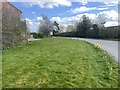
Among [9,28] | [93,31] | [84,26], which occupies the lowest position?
[93,31]

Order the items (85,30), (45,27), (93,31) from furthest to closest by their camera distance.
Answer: (45,27)
(85,30)
(93,31)

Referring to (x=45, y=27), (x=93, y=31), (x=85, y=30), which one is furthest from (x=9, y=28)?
(x=45, y=27)

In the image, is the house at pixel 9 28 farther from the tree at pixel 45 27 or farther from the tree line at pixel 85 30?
the tree at pixel 45 27

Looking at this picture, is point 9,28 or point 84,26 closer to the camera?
point 9,28

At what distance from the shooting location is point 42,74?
26.5ft

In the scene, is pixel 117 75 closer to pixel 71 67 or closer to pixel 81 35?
pixel 71 67

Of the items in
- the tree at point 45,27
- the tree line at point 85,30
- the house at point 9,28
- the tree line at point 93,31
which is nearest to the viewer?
the house at point 9,28

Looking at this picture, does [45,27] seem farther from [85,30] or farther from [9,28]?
[9,28]

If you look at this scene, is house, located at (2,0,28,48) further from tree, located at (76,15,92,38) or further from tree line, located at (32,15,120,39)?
tree, located at (76,15,92,38)

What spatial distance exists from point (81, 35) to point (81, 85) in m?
56.7

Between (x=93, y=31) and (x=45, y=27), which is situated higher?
(x=45, y=27)

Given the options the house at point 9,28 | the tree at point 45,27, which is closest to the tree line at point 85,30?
the tree at point 45,27

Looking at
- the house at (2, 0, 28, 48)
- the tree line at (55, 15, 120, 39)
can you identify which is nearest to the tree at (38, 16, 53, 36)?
the tree line at (55, 15, 120, 39)

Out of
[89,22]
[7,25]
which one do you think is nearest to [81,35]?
[89,22]
